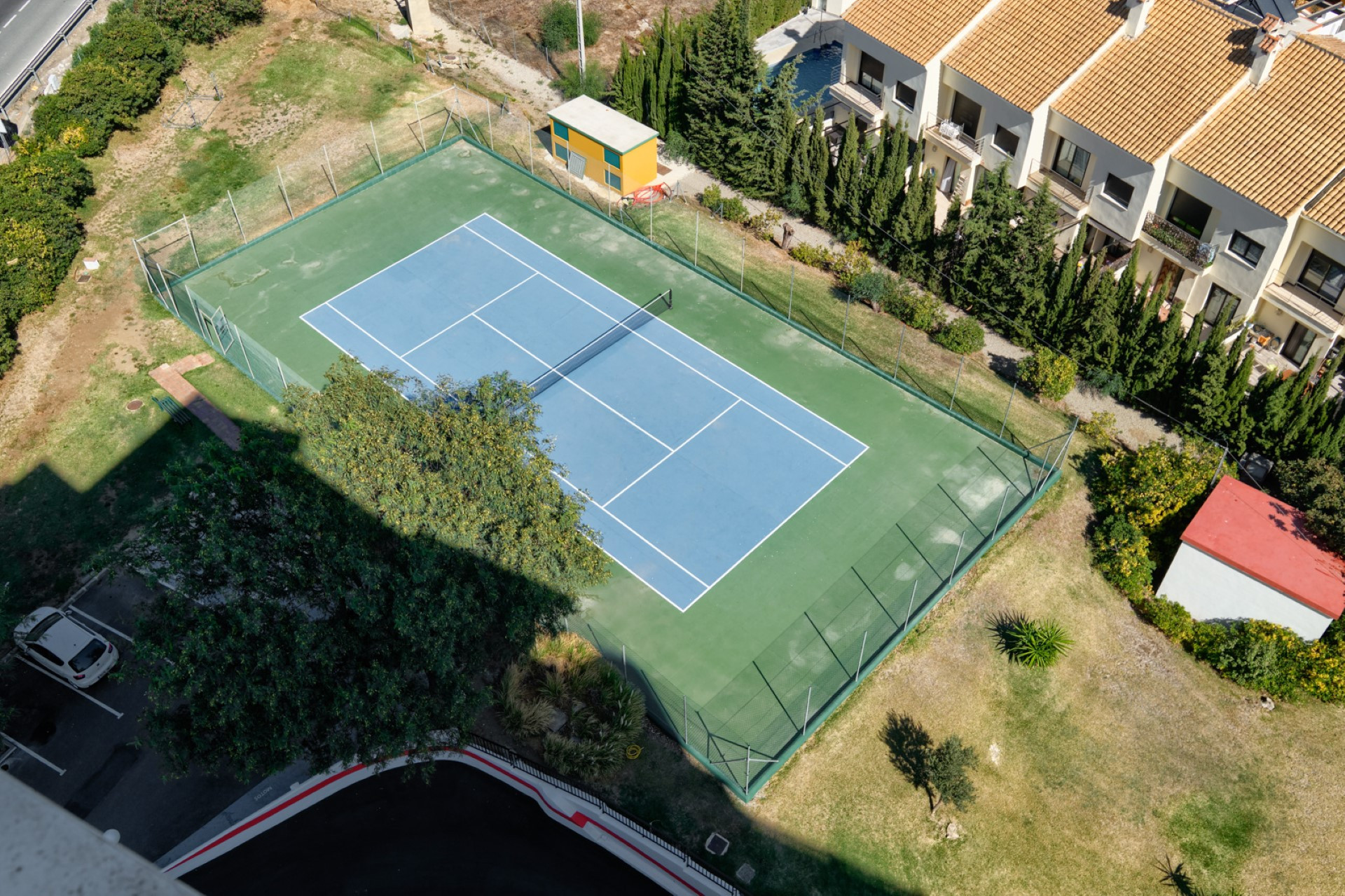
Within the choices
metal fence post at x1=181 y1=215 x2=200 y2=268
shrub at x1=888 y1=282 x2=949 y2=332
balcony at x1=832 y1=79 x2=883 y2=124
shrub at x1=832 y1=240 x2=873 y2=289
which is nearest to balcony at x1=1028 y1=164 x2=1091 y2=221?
shrub at x1=888 y1=282 x2=949 y2=332

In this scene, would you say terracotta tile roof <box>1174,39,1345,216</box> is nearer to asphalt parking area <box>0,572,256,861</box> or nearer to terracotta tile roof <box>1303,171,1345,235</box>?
terracotta tile roof <box>1303,171,1345,235</box>

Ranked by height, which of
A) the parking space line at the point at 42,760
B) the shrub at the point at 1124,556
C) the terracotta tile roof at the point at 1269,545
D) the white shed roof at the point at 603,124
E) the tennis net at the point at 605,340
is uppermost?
the white shed roof at the point at 603,124

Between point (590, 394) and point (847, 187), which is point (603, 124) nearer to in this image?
point (847, 187)

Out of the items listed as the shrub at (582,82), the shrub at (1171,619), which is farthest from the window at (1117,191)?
the shrub at (582,82)

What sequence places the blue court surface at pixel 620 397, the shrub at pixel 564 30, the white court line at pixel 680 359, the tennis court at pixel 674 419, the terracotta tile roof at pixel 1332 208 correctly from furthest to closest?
the shrub at pixel 564 30 < the white court line at pixel 680 359 < the terracotta tile roof at pixel 1332 208 < the blue court surface at pixel 620 397 < the tennis court at pixel 674 419

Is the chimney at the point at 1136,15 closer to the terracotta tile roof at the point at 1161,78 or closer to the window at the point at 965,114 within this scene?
the terracotta tile roof at the point at 1161,78
